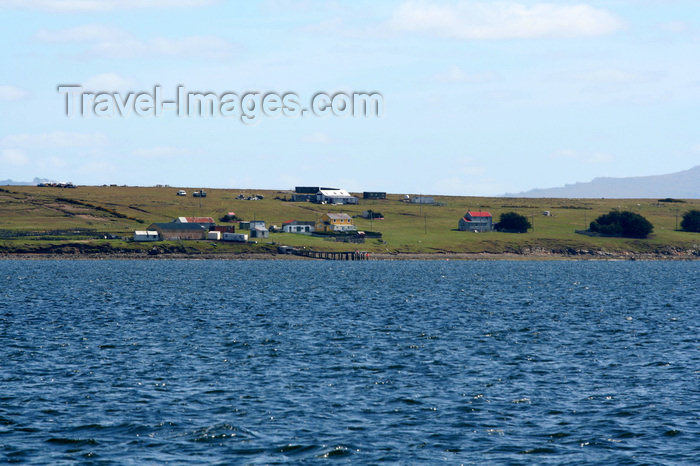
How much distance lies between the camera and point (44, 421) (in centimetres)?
3516

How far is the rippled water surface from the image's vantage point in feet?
105

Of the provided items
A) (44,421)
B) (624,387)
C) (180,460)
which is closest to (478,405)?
(624,387)

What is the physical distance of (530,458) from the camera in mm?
30562

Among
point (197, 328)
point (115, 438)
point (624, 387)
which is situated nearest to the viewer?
point (115, 438)

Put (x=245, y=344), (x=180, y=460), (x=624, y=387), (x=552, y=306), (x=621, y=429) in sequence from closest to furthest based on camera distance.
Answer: (x=180, y=460), (x=621, y=429), (x=624, y=387), (x=245, y=344), (x=552, y=306)

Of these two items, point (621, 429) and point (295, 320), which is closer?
point (621, 429)

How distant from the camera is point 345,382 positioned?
44.3 m

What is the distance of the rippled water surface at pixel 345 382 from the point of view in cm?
3197

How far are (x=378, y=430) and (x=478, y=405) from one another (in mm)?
6811

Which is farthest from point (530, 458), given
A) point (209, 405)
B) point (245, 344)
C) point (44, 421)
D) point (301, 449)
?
point (245, 344)

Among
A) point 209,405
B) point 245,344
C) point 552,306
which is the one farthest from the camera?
point 552,306

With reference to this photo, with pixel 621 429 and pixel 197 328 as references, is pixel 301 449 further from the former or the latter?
pixel 197 328

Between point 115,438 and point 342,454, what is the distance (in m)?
9.31

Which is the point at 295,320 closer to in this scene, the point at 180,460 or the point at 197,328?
the point at 197,328
